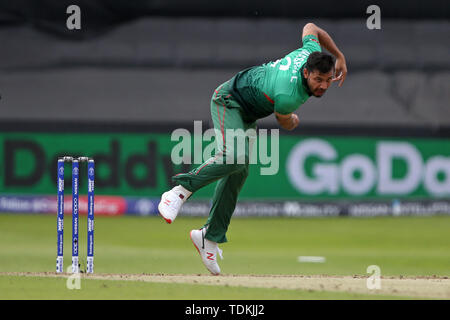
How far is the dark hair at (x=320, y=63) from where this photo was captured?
6.23m

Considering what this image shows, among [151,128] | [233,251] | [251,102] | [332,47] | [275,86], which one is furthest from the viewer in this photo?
[151,128]

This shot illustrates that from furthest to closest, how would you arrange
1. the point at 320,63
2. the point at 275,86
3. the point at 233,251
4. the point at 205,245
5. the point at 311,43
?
the point at 233,251
the point at 205,245
the point at 311,43
the point at 275,86
the point at 320,63

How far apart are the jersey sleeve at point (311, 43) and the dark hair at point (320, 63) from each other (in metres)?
0.44

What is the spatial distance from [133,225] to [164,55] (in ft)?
13.8

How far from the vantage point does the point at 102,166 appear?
51.0 feet

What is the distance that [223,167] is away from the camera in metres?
6.55

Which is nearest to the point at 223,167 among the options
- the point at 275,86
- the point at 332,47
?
the point at 275,86

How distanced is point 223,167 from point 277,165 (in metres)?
9.39

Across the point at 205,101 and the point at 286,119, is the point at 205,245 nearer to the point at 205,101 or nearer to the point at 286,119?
the point at 286,119

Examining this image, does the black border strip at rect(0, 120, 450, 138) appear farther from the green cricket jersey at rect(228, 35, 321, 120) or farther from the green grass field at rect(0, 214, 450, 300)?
Answer: the green cricket jersey at rect(228, 35, 321, 120)

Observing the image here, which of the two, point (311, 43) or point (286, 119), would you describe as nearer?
point (286, 119)

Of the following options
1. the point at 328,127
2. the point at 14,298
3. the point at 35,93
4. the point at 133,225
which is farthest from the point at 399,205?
the point at 14,298

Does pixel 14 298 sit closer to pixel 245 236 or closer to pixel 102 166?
pixel 245 236

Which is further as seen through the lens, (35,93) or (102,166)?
(35,93)
